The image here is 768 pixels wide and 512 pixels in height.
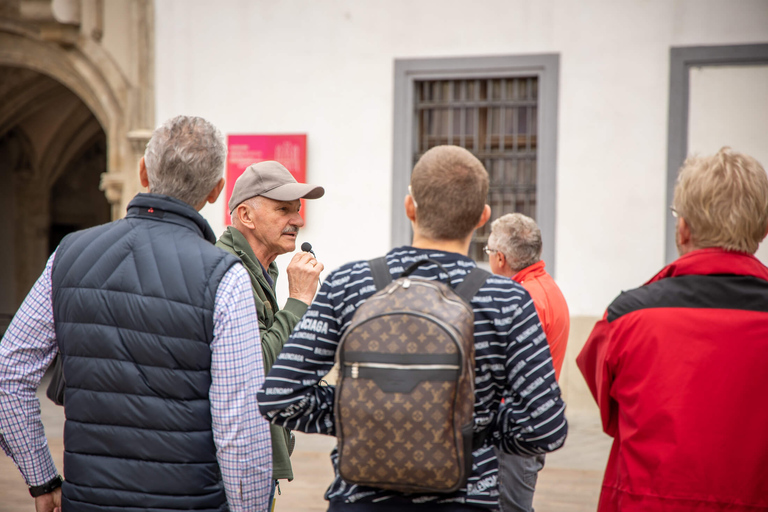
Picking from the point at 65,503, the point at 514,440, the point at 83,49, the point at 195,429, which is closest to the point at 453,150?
the point at 514,440

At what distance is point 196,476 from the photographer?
2.06 metres

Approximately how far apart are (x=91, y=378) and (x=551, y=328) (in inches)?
89.1

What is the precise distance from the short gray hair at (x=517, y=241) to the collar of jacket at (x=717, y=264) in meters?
1.87

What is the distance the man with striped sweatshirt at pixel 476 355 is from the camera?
6.20 feet

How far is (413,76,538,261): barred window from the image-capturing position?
8.61 m

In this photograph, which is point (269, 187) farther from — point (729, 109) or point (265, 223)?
point (729, 109)

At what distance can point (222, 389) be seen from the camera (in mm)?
2055

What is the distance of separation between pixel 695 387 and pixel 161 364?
1.34 metres

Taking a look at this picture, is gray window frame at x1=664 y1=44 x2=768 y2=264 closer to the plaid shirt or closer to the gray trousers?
the gray trousers

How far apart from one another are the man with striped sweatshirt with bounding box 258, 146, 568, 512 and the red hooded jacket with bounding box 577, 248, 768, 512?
10.5 inches

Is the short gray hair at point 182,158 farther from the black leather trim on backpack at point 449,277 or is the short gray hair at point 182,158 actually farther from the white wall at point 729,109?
the white wall at point 729,109

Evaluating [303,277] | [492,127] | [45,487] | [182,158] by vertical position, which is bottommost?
[45,487]

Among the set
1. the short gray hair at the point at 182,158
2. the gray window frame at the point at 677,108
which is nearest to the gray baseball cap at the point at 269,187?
the short gray hair at the point at 182,158

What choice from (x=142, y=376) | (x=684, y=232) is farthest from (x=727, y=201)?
(x=142, y=376)
